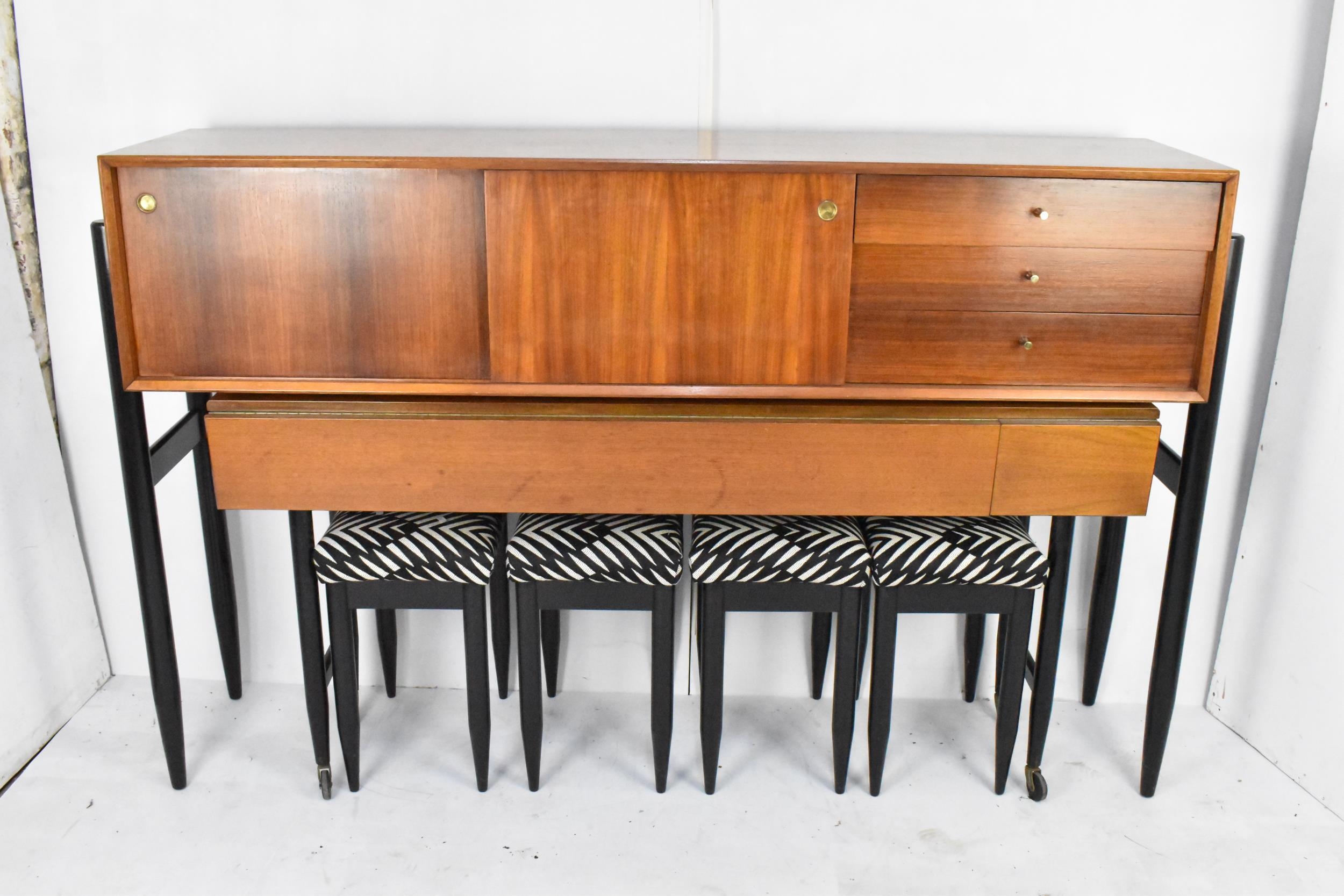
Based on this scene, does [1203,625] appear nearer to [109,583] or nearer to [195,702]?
[195,702]

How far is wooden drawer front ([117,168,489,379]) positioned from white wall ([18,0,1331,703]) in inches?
19.9

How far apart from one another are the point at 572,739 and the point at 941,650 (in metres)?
0.91

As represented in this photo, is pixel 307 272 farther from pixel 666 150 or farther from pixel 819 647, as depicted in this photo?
pixel 819 647

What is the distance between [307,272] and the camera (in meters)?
1.92

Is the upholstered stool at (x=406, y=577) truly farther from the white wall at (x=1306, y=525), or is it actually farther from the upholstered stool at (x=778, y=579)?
the white wall at (x=1306, y=525)

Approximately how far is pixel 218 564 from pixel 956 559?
1607mm

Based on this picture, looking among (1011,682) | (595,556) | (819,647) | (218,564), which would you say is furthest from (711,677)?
(218,564)

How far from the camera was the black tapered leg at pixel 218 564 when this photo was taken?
245 centimetres

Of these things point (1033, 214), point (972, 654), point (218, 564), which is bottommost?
point (972, 654)

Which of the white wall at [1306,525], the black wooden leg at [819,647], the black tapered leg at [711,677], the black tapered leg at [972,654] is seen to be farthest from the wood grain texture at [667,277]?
the white wall at [1306,525]

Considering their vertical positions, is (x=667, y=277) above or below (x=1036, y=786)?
above

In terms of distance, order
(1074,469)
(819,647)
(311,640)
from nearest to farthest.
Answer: (1074,469) < (311,640) < (819,647)

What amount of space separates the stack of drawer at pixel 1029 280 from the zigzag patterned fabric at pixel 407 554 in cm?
79

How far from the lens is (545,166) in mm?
1830
